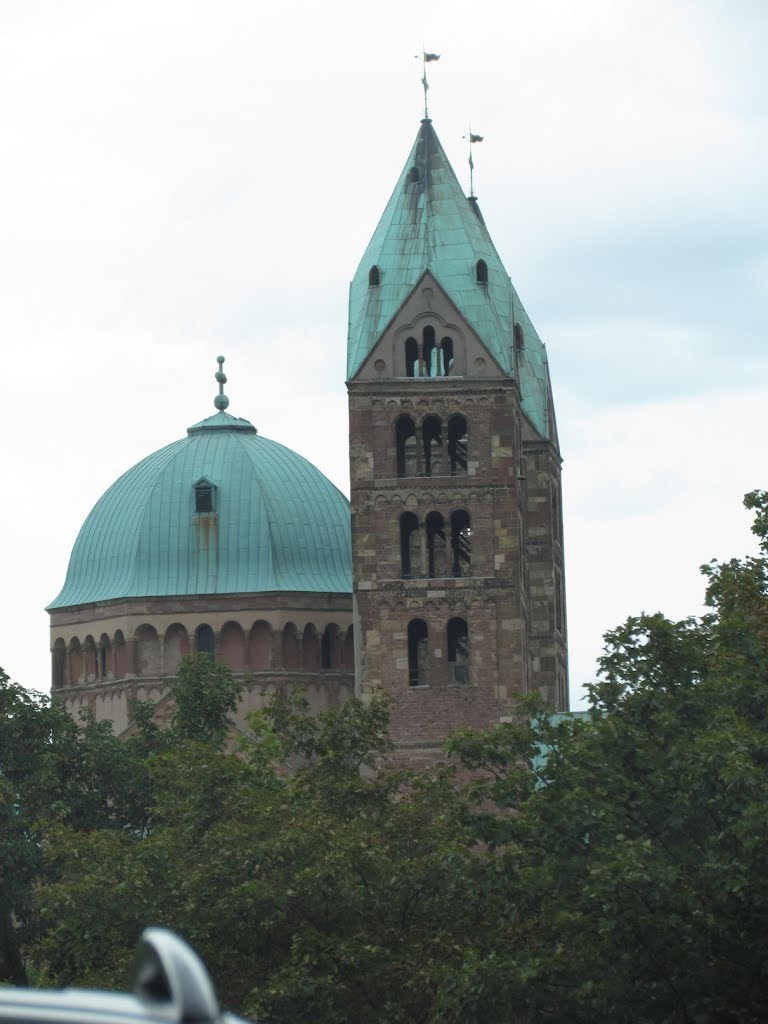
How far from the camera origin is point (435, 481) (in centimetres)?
7162

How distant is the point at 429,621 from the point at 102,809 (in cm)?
1416

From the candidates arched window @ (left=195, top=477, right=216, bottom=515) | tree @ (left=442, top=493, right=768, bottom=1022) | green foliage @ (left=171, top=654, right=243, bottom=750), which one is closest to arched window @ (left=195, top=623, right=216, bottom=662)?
arched window @ (left=195, top=477, right=216, bottom=515)

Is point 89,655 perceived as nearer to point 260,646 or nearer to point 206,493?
point 260,646

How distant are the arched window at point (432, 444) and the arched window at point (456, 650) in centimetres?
508

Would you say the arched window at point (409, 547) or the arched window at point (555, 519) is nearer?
the arched window at point (409, 547)

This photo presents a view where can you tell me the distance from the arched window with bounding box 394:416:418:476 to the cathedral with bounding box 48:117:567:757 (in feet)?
0.32

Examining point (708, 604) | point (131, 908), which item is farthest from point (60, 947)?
point (708, 604)

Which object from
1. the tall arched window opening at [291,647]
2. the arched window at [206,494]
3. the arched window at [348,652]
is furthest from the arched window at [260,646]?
the arched window at [206,494]

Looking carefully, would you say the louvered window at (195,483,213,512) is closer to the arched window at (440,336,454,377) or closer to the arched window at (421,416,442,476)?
the arched window at (421,416,442,476)

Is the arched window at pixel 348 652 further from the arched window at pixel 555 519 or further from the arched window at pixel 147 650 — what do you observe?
the arched window at pixel 555 519

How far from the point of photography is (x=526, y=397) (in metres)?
80.0

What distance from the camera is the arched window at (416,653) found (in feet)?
234

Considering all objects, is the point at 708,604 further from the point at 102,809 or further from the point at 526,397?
the point at 526,397

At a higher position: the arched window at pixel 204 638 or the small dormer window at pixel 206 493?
the small dormer window at pixel 206 493
